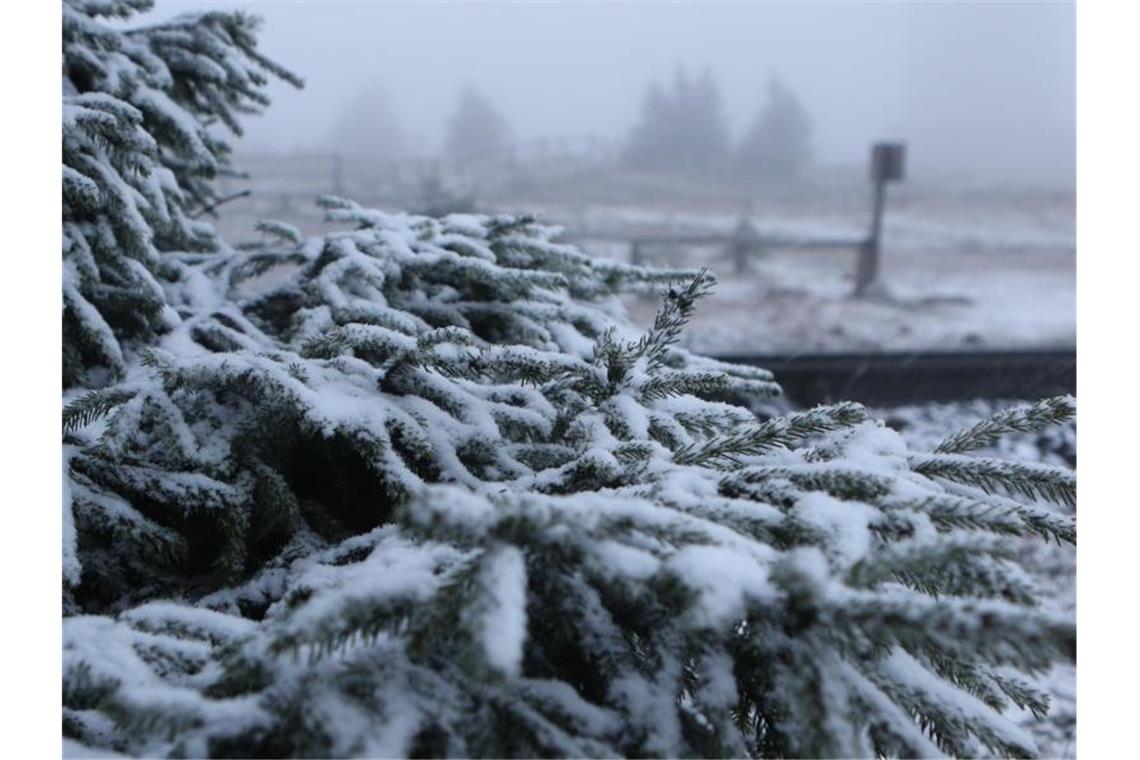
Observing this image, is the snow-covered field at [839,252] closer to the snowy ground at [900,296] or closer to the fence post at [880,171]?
the snowy ground at [900,296]

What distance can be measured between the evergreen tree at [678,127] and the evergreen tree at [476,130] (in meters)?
3.43

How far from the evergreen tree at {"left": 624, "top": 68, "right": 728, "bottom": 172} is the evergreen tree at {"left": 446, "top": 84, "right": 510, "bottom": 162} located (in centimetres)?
343

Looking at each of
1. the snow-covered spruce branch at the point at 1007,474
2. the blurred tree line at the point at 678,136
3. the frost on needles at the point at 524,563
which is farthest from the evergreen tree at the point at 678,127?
the snow-covered spruce branch at the point at 1007,474

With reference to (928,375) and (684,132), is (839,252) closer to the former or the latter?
(684,132)

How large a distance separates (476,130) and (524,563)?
1943cm

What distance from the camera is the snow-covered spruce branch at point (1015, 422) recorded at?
128 cm

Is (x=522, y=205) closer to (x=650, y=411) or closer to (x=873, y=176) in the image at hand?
(x=873, y=176)

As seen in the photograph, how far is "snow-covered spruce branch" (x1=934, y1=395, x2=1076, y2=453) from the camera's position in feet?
4.21

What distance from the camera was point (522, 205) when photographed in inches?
666

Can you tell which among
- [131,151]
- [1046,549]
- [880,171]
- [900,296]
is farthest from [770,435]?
[900,296]

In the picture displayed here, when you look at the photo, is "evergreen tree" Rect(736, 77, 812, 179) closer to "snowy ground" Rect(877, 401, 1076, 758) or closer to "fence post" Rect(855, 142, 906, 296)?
"fence post" Rect(855, 142, 906, 296)

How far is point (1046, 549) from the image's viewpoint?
4.22 metres

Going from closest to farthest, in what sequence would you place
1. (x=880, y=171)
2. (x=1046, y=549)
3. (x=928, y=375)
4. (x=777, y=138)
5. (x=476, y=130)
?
(x=1046, y=549)
(x=928, y=375)
(x=880, y=171)
(x=476, y=130)
(x=777, y=138)

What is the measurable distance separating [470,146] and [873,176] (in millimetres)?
11432
